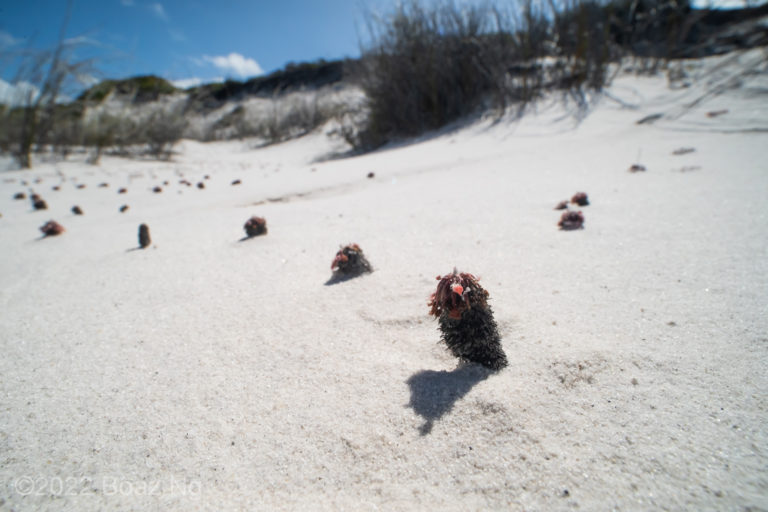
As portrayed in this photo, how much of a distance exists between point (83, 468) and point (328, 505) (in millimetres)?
662

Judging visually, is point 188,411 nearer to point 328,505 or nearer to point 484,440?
point 328,505

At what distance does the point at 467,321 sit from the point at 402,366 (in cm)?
27

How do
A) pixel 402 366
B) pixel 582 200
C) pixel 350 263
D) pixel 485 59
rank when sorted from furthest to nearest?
pixel 485 59
pixel 582 200
pixel 350 263
pixel 402 366

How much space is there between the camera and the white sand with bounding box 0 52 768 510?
2.97 feet

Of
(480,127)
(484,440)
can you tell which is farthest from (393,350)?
(480,127)

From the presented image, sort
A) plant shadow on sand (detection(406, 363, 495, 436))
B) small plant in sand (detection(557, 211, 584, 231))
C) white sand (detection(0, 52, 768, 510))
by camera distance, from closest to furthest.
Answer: white sand (detection(0, 52, 768, 510)) → plant shadow on sand (detection(406, 363, 495, 436)) → small plant in sand (detection(557, 211, 584, 231))

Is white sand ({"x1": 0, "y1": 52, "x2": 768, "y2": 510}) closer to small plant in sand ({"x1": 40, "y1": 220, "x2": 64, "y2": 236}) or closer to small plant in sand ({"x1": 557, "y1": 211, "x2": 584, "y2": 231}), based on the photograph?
small plant in sand ({"x1": 557, "y1": 211, "x2": 584, "y2": 231})

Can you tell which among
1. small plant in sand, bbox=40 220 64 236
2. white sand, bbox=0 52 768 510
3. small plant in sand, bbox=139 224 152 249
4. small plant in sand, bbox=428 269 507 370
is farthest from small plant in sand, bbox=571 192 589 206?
small plant in sand, bbox=40 220 64 236

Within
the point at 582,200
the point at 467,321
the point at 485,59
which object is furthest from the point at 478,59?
the point at 467,321

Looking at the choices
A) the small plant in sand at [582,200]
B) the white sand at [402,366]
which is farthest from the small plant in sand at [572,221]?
the small plant in sand at [582,200]

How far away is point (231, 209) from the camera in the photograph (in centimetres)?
387

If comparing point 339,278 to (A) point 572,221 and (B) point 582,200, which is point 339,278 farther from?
(B) point 582,200

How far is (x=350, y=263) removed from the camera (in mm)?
1974

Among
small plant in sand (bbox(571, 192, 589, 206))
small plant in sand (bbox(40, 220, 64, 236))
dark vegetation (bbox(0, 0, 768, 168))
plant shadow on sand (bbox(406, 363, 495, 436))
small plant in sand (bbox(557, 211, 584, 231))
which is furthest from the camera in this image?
dark vegetation (bbox(0, 0, 768, 168))
